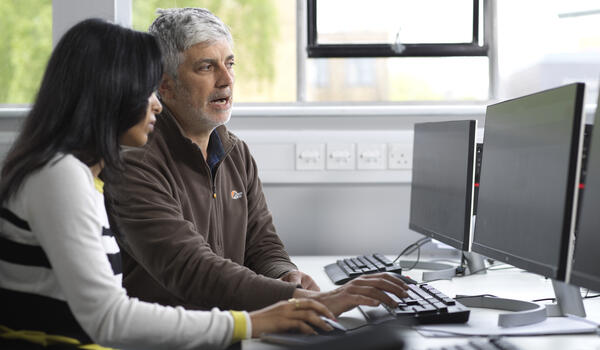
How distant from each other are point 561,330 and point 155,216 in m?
0.91

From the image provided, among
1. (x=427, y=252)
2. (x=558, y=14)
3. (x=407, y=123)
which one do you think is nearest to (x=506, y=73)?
(x=558, y=14)

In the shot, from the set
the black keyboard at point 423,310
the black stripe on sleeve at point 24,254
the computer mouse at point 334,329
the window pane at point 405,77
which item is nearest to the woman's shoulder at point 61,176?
the black stripe on sleeve at point 24,254

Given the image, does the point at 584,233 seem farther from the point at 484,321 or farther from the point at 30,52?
the point at 30,52

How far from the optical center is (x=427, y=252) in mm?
2275

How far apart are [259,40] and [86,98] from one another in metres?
1.74

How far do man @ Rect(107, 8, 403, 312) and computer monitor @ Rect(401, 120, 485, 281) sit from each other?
448mm

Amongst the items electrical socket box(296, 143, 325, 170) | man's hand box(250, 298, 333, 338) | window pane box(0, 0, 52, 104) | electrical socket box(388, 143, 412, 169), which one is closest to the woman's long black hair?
man's hand box(250, 298, 333, 338)

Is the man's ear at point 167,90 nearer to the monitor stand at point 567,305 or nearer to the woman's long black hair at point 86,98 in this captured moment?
the woman's long black hair at point 86,98

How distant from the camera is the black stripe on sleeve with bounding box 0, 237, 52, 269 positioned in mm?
1021

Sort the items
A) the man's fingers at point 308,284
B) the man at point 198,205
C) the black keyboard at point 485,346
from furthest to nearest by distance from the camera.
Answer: the man's fingers at point 308,284 < the man at point 198,205 < the black keyboard at point 485,346

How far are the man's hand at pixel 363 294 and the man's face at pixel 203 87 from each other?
2.42 feet

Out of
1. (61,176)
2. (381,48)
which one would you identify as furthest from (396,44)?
(61,176)

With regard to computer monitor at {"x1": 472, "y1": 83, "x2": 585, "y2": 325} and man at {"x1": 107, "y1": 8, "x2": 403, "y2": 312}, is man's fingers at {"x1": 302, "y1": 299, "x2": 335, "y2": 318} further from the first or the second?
computer monitor at {"x1": 472, "y1": 83, "x2": 585, "y2": 325}

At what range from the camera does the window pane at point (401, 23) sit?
257cm
